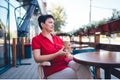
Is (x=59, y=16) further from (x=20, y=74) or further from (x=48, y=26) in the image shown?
(x=48, y=26)

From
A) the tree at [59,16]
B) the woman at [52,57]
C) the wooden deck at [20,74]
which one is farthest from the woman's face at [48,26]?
the tree at [59,16]

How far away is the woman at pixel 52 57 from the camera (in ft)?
6.28

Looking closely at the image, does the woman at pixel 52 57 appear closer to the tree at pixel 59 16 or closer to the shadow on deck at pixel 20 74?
the shadow on deck at pixel 20 74

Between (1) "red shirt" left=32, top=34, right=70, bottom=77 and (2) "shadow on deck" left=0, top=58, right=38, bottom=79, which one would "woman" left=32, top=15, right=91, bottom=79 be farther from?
(2) "shadow on deck" left=0, top=58, right=38, bottom=79

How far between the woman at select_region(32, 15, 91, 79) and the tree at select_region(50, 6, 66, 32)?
20844mm

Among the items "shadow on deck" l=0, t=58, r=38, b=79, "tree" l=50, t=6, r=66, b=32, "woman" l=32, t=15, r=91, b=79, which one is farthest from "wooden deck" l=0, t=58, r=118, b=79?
"tree" l=50, t=6, r=66, b=32

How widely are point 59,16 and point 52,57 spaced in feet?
73.3

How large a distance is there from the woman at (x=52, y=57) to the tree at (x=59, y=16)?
20.8 metres

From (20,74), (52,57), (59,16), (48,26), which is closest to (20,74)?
(20,74)

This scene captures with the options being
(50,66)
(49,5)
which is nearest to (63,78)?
(50,66)

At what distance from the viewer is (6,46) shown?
5.87 m

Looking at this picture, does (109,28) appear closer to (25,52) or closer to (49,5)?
(25,52)

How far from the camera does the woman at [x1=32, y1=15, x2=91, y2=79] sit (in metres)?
1.91

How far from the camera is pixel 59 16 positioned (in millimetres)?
24062
